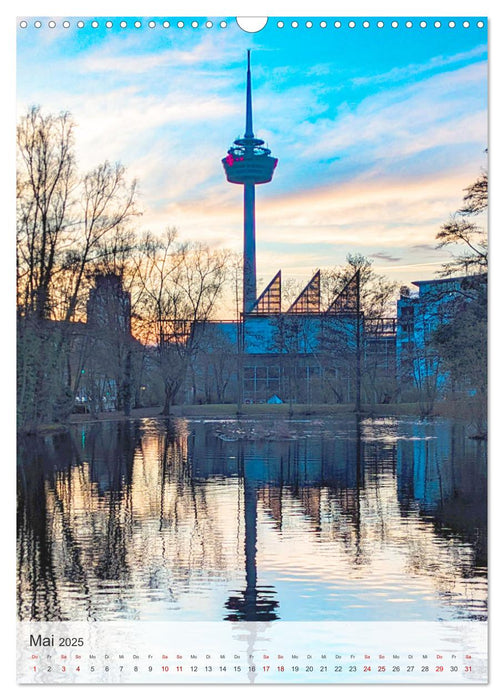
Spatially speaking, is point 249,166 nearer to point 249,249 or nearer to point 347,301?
point 249,249

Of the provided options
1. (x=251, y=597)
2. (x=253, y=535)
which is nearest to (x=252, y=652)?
(x=251, y=597)

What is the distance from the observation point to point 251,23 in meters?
6.53

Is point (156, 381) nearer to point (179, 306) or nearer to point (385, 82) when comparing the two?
point (179, 306)

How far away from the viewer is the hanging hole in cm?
649

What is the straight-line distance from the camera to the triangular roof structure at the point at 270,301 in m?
14.2

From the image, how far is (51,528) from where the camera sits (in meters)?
9.68

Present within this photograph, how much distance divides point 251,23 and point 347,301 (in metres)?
14.1

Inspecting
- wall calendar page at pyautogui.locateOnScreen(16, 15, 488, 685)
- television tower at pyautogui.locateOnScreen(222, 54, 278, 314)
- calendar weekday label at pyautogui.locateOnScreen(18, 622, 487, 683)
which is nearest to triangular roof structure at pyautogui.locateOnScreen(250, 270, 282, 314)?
wall calendar page at pyautogui.locateOnScreen(16, 15, 488, 685)

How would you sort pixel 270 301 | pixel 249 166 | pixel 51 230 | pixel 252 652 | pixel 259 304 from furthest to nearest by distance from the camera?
pixel 259 304 → pixel 270 301 → pixel 51 230 → pixel 249 166 → pixel 252 652

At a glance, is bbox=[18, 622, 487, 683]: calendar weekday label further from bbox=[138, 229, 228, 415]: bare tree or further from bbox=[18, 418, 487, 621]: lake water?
bbox=[138, 229, 228, 415]: bare tree

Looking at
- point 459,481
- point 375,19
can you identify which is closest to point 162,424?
point 459,481

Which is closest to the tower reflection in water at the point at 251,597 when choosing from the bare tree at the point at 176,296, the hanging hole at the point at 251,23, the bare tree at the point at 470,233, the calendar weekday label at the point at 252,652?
the calendar weekday label at the point at 252,652
